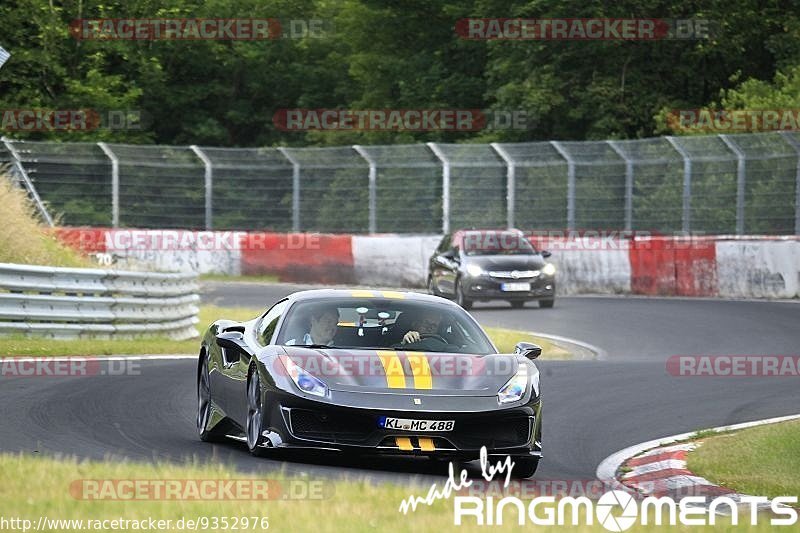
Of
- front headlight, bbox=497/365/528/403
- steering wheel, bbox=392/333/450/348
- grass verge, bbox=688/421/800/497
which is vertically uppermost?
steering wheel, bbox=392/333/450/348

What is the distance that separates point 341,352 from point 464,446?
112 centimetres

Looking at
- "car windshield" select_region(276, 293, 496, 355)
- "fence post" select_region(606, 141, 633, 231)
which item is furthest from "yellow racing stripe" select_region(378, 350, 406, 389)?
"fence post" select_region(606, 141, 633, 231)

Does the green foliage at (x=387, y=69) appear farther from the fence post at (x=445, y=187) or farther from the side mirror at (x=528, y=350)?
the side mirror at (x=528, y=350)

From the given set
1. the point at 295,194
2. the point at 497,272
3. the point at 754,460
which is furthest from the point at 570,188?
the point at 754,460

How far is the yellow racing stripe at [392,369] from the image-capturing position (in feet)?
33.6

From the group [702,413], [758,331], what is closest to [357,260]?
[758,331]

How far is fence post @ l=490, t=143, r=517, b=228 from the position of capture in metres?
33.7

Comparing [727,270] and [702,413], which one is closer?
[702,413]

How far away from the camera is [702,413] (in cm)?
1473

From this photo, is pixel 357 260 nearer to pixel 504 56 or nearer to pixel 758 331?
pixel 758 331

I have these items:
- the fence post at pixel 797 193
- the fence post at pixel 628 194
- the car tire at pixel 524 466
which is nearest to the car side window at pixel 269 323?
the car tire at pixel 524 466

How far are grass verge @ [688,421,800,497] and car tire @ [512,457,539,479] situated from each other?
121 cm

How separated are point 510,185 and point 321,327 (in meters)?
22.8

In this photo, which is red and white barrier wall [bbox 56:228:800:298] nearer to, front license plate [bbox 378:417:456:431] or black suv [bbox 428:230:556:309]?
black suv [bbox 428:230:556:309]
